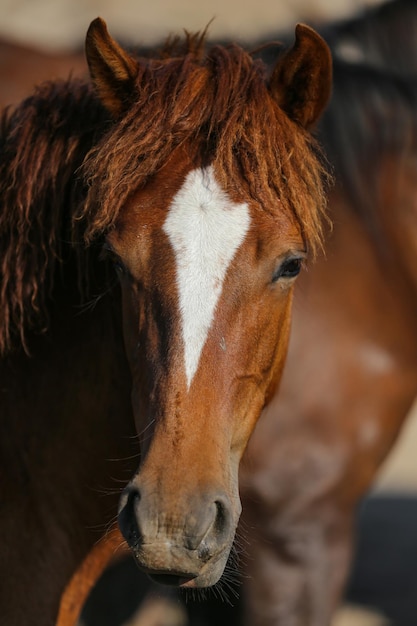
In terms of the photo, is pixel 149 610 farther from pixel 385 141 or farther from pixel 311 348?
pixel 385 141

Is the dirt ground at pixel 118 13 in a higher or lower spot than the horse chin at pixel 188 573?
higher

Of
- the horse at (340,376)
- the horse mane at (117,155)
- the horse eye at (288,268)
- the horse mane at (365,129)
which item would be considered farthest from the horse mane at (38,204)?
the horse mane at (365,129)

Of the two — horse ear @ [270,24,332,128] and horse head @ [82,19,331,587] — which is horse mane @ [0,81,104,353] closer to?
horse head @ [82,19,331,587]

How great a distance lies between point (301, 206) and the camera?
2090 mm

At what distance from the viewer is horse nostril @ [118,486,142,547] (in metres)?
1.78

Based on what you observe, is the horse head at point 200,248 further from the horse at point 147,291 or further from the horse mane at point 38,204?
the horse mane at point 38,204

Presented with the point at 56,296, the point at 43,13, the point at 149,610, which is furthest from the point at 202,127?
the point at 43,13

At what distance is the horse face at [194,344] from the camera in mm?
1767

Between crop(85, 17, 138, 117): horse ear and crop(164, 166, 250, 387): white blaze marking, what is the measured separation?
A: 33 centimetres

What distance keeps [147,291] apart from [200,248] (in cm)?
16

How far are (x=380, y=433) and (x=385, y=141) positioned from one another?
1.18 metres

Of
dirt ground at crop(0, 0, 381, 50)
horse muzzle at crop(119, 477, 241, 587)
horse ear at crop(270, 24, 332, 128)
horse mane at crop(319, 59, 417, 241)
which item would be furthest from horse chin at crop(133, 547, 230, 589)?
dirt ground at crop(0, 0, 381, 50)

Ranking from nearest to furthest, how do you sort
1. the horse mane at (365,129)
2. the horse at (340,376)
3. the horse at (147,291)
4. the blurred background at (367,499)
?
the horse at (147,291) → the horse at (340,376) → the horse mane at (365,129) → the blurred background at (367,499)

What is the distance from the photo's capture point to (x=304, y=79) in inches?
86.4
